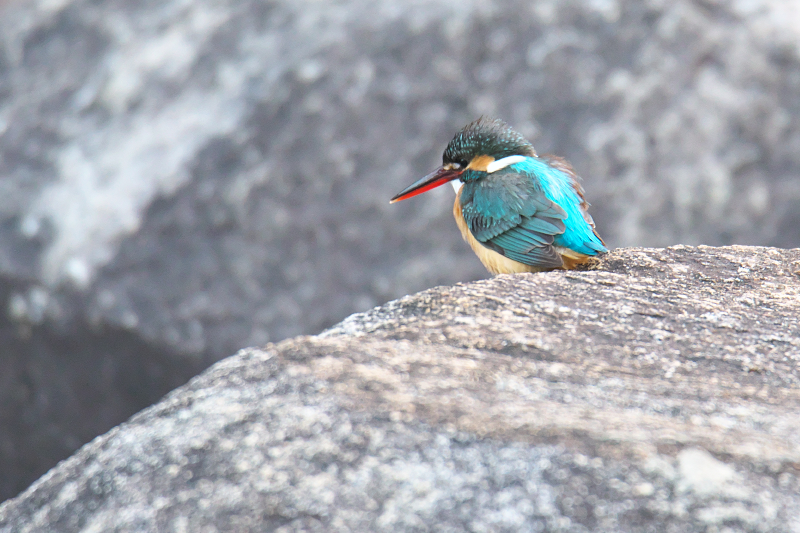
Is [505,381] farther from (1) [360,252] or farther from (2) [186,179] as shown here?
(2) [186,179]

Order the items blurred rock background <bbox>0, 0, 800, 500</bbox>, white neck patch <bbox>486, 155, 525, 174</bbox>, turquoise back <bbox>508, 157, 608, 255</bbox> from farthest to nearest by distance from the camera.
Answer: blurred rock background <bbox>0, 0, 800, 500</bbox> < white neck patch <bbox>486, 155, 525, 174</bbox> < turquoise back <bbox>508, 157, 608, 255</bbox>

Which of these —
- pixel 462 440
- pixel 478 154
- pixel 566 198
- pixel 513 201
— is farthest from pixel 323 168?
pixel 462 440

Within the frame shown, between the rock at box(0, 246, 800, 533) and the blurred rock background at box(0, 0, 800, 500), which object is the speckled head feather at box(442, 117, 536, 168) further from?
the rock at box(0, 246, 800, 533)

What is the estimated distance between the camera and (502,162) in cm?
293

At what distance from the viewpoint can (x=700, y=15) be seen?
3.41m

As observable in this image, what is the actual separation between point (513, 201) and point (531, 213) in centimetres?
9

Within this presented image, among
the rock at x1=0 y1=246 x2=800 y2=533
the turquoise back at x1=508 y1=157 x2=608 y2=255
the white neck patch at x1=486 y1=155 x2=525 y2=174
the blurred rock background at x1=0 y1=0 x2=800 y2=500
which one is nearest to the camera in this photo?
the rock at x1=0 y1=246 x2=800 y2=533

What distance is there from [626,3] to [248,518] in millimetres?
3024

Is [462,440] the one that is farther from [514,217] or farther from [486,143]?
[486,143]

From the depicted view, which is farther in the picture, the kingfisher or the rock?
the kingfisher

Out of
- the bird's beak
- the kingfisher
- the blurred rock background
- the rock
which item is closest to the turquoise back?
the kingfisher

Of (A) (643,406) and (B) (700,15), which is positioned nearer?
(A) (643,406)

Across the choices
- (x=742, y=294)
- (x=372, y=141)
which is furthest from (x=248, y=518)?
(x=372, y=141)

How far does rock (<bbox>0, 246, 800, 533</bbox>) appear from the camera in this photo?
1.05 metres
